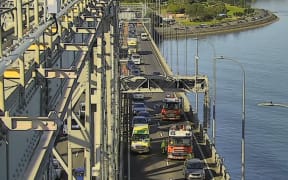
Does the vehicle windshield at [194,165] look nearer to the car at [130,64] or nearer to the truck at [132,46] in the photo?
the car at [130,64]

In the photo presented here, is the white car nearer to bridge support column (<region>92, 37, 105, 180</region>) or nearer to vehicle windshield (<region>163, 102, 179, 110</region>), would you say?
vehicle windshield (<region>163, 102, 179, 110</region>)

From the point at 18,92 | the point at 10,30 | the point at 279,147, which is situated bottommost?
the point at 279,147

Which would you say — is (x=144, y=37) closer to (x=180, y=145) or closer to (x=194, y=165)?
(x=180, y=145)

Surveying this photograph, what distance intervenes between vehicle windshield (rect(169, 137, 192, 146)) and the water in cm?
213

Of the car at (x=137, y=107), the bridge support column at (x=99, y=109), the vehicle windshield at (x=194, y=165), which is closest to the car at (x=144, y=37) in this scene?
the car at (x=137, y=107)

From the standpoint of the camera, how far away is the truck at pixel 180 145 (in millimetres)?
21484

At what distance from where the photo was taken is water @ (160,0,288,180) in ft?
79.0

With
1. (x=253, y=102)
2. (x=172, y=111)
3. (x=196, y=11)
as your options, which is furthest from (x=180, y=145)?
(x=196, y=11)

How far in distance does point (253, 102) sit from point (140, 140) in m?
11.6

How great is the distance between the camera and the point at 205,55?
51.8m

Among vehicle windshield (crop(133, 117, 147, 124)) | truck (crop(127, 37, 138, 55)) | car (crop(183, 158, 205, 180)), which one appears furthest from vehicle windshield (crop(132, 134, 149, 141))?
truck (crop(127, 37, 138, 55))

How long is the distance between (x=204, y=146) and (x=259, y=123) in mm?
6353

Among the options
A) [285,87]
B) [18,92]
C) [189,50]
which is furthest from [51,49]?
[189,50]

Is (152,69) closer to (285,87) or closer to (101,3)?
(285,87)
